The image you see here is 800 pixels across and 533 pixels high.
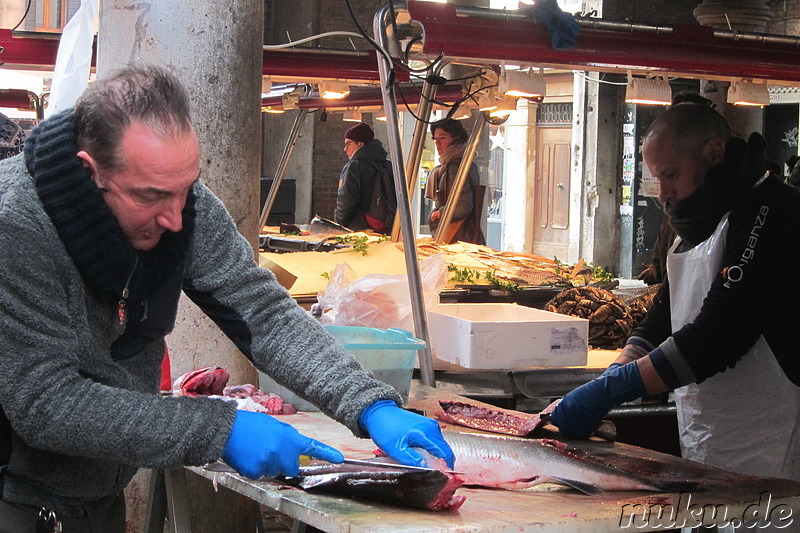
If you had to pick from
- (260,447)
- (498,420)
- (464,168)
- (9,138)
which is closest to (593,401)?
(498,420)

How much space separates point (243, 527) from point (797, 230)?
261cm

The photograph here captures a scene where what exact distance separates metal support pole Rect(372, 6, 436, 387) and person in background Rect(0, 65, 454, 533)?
175 cm

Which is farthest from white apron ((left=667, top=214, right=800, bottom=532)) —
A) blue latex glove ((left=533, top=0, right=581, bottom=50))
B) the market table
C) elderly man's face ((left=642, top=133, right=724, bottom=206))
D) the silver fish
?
blue latex glove ((left=533, top=0, right=581, bottom=50))

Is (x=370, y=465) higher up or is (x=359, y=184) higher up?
(x=370, y=465)

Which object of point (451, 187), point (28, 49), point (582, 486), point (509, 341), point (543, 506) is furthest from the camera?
point (451, 187)

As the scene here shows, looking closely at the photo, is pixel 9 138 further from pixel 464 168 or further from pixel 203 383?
pixel 464 168

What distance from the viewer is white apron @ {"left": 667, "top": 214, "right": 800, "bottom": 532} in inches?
145

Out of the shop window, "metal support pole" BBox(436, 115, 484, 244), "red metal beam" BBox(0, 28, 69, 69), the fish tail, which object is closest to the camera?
the fish tail

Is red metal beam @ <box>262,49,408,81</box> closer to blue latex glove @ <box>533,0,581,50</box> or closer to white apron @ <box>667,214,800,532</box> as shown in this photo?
blue latex glove @ <box>533,0,581,50</box>

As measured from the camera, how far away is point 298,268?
7.05 metres

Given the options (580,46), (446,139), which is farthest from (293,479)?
(446,139)

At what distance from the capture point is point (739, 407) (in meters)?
3.79

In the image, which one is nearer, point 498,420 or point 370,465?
point 370,465

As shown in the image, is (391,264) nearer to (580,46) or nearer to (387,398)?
(580,46)
